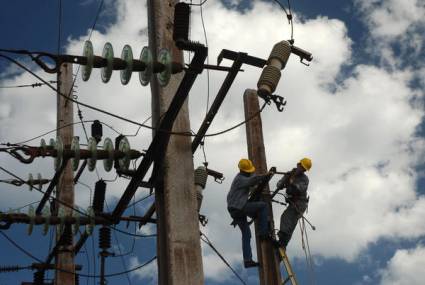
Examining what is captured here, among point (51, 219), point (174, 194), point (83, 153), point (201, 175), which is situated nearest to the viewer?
point (174, 194)

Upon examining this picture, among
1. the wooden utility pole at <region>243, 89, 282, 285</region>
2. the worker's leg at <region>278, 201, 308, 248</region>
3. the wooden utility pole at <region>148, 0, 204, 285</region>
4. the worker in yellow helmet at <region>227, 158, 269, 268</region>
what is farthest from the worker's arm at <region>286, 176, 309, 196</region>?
the wooden utility pole at <region>148, 0, 204, 285</region>

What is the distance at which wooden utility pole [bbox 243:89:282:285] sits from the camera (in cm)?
835

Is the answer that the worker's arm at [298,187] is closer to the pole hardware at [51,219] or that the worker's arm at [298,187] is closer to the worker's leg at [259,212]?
the worker's leg at [259,212]

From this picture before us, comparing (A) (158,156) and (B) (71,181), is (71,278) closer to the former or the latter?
(B) (71,181)

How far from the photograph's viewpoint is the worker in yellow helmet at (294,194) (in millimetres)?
9070

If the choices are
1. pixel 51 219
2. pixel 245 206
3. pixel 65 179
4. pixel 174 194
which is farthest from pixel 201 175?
pixel 174 194

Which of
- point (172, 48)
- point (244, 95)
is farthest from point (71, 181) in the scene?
point (172, 48)

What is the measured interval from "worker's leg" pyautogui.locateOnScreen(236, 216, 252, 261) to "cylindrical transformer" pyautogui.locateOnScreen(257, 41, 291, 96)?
74.4 inches

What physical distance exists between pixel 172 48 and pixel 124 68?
3.30ft

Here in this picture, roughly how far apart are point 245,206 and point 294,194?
0.73 meters

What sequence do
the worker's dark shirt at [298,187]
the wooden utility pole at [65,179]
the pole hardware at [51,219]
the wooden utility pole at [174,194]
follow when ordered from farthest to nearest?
1. the wooden utility pole at [65,179]
2. the pole hardware at [51,219]
3. the worker's dark shirt at [298,187]
4. the wooden utility pole at [174,194]

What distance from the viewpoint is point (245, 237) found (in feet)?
30.2

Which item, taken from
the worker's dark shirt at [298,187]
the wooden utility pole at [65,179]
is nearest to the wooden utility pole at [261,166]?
the worker's dark shirt at [298,187]

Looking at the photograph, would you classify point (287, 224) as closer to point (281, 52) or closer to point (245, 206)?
point (245, 206)
